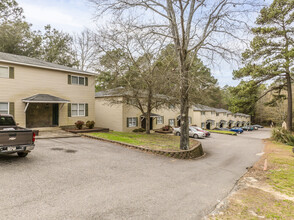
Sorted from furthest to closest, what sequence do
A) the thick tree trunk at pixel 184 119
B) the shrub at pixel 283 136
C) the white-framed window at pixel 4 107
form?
the shrub at pixel 283 136
the white-framed window at pixel 4 107
the thick tree trunk at pixel 184 119

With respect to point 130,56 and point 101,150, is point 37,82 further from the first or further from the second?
point 101,150

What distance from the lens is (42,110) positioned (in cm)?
1731

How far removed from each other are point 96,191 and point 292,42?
93.0ft

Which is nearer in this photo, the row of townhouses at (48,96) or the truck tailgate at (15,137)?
the truck tailgate at (15,137)

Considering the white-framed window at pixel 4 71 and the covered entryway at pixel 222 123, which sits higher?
the white-framed window at pixel 4 71

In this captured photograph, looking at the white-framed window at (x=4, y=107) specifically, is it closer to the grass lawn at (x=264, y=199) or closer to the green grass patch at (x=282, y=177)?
the grass lawn at (x=264, y=199)

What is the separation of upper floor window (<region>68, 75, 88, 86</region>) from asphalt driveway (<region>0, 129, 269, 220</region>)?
10744mm

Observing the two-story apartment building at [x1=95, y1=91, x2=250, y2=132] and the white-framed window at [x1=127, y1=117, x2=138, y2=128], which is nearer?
the two-story apartment building at [x1=95, y1=91, x2=250, y2=132]

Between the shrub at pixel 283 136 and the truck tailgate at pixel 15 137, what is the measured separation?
26.1 m

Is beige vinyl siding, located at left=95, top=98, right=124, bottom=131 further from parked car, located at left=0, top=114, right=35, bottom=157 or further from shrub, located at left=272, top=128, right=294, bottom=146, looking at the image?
shrub, located at left=272, top=128, right=294, bottom=146

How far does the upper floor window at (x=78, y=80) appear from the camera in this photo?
18734 millimetres

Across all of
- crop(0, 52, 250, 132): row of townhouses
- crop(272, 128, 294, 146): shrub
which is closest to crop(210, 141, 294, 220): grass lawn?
crop(0, 52, 250, 132): row of townhouses

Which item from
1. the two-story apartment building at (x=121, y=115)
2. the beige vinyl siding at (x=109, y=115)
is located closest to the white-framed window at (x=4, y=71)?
the two-story apartment building at (x=121, y=115)

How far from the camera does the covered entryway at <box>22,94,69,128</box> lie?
51.9ft
